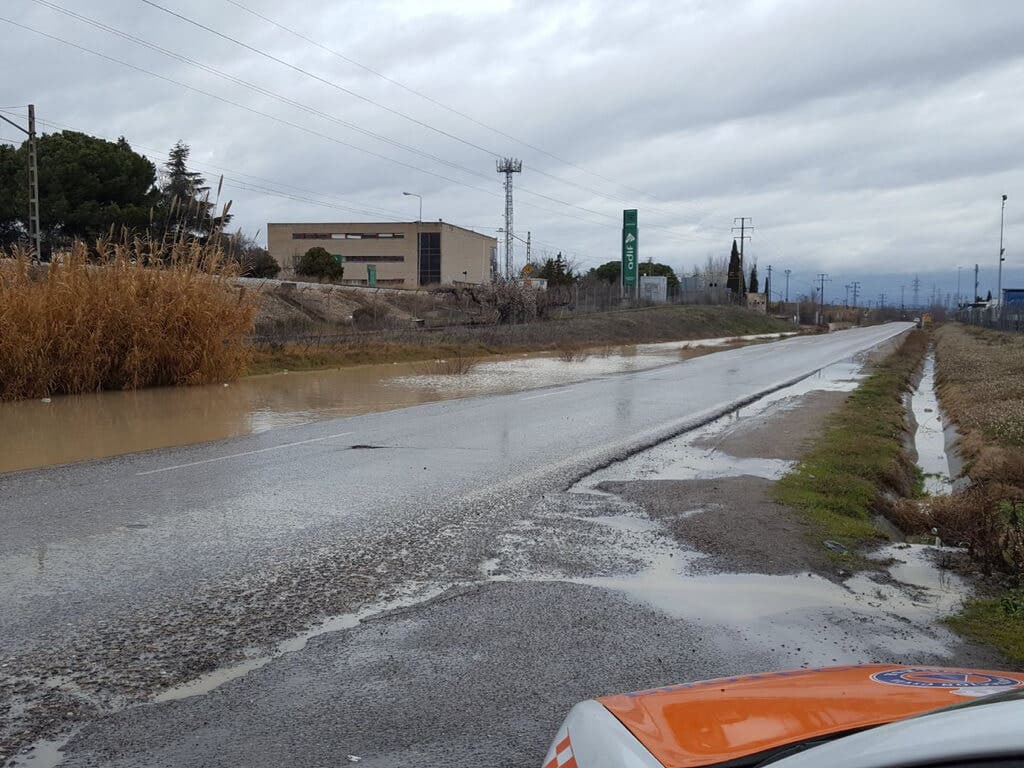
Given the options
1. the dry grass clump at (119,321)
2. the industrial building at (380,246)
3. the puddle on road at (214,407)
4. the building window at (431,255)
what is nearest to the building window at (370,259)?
the industrial building at (380,246)

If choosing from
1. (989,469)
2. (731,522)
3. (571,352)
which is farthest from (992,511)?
(571,352)

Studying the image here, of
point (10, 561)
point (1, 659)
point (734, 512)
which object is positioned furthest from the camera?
point (734, 512)

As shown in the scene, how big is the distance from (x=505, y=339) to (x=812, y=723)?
3765cm

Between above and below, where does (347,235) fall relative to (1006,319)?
above

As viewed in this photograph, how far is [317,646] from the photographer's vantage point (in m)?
5.09

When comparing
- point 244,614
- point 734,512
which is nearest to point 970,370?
point 734,512

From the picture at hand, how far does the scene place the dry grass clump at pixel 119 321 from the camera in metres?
17.4

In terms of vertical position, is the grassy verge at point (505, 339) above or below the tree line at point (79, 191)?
below

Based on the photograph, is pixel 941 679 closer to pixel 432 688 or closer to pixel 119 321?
pixel 432 688

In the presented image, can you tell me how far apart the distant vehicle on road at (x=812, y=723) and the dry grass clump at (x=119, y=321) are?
17.3 meters

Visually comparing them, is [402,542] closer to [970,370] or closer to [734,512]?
[734,512]

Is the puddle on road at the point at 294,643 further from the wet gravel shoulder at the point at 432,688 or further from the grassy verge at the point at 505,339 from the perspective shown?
the grassy verge at the point at 505,339

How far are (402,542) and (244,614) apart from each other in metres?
1.96

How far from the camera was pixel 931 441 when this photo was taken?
16.7 metres
